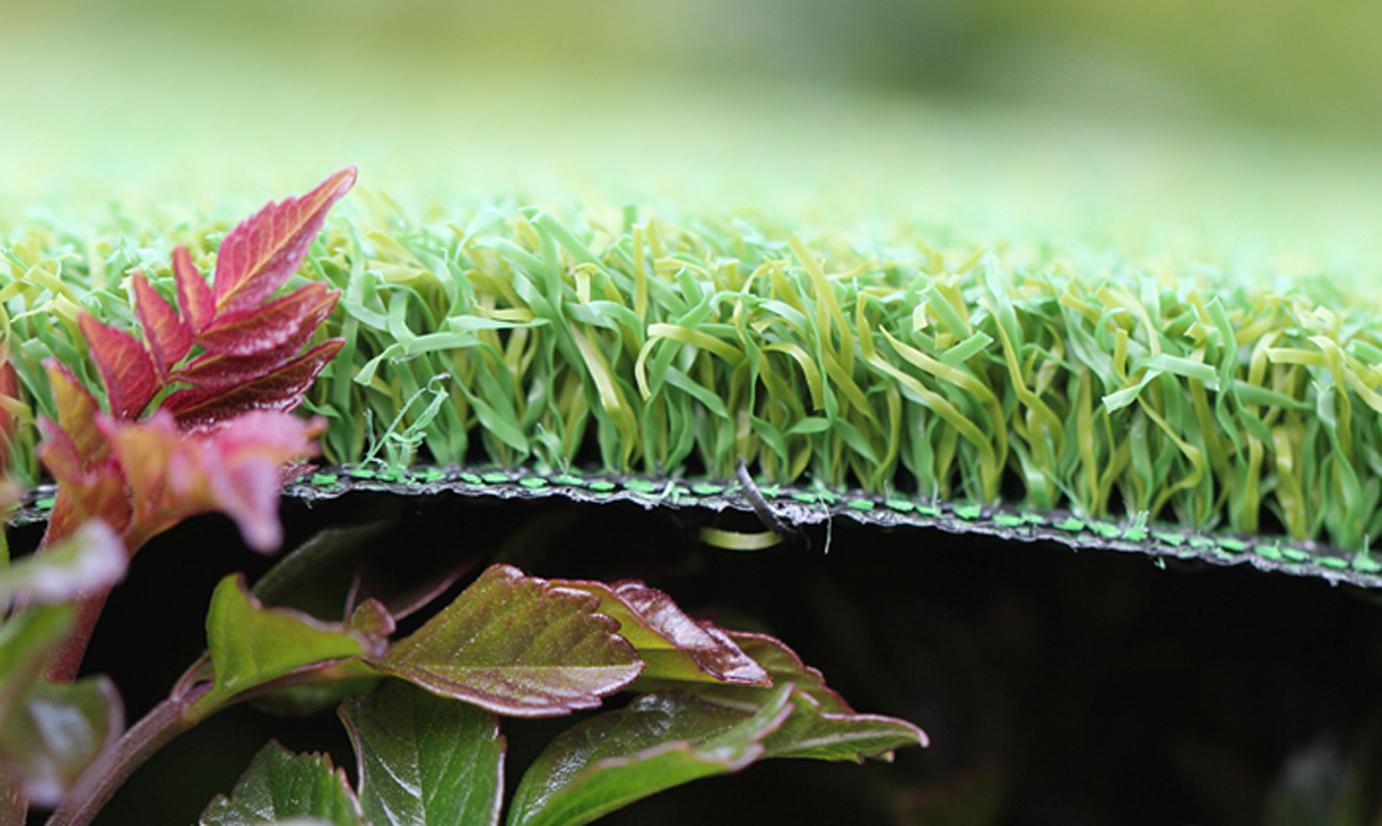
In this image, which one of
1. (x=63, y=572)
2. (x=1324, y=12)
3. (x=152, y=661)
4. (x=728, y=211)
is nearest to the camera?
(x=63, y=572)

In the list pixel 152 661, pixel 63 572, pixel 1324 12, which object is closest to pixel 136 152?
pixel 152 661

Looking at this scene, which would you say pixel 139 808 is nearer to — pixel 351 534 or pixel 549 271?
pixel 351 534

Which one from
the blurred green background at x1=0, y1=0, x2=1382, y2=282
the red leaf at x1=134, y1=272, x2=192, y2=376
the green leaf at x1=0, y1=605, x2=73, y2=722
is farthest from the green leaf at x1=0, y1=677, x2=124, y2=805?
the blurred green background at x1=0, y1=0, x2=1382, y2=282

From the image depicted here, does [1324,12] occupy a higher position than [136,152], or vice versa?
[1324,12]

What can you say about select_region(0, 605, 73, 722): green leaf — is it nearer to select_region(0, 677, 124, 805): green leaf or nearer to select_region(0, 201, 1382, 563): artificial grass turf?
select_region(0, 677, 124, 805): green leaf

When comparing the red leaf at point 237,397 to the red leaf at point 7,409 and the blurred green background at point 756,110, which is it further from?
the blurred green background at point 756,110

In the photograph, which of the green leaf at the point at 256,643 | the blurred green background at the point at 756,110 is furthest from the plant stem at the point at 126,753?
the blurred green background at the point at 756,110

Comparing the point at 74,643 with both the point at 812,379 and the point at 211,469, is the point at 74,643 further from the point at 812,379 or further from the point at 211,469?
the point at 812,379

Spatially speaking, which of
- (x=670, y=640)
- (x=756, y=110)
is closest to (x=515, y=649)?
(x=670, y=640)
